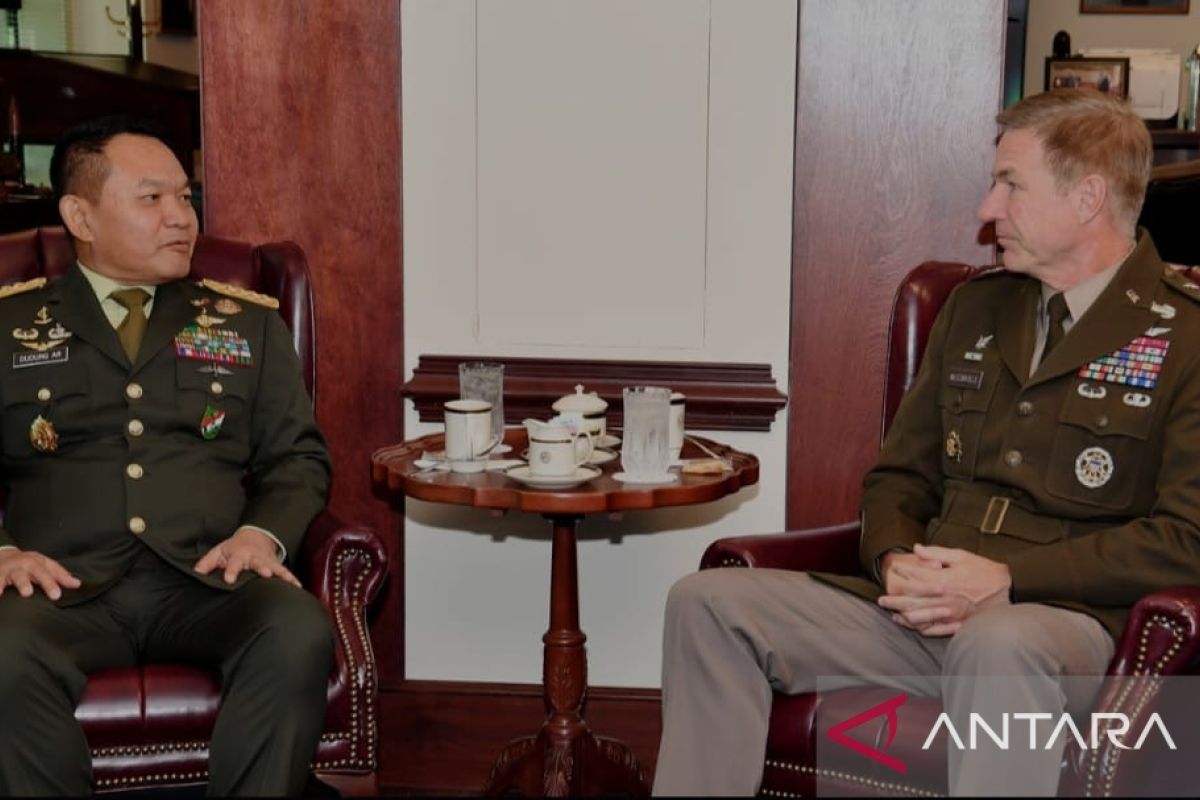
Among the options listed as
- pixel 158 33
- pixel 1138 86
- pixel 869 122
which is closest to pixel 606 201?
pixel 869 122

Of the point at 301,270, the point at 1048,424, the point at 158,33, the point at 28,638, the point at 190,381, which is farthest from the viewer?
the point at 158,33

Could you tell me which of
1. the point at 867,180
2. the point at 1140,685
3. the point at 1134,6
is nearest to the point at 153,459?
the point at 867,180

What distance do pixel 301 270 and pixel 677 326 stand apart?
2.81 feet

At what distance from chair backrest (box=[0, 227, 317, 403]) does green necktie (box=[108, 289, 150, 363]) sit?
22 cm

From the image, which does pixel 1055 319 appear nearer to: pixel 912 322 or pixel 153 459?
pixel 912 322

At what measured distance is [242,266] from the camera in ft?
9.80

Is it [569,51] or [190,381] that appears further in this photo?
[569,51]

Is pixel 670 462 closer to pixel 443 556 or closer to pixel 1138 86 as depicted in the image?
pixel 443 556

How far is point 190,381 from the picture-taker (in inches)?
106

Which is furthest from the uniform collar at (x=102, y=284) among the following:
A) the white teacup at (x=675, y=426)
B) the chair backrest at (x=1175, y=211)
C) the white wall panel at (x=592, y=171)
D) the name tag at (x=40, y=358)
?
the chair backrest at (x=1175, y=211)

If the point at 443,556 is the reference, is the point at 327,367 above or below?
above

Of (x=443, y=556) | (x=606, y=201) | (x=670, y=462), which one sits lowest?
(x=443, y=556)

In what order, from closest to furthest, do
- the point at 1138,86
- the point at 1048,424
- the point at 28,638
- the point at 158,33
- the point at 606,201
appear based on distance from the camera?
1. the point at 28,638
2. the point at 1048,424
3. the point at 606,201
4. the point at 158,33
5. the point at 1138,86

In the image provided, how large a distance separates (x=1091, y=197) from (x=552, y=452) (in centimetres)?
105
